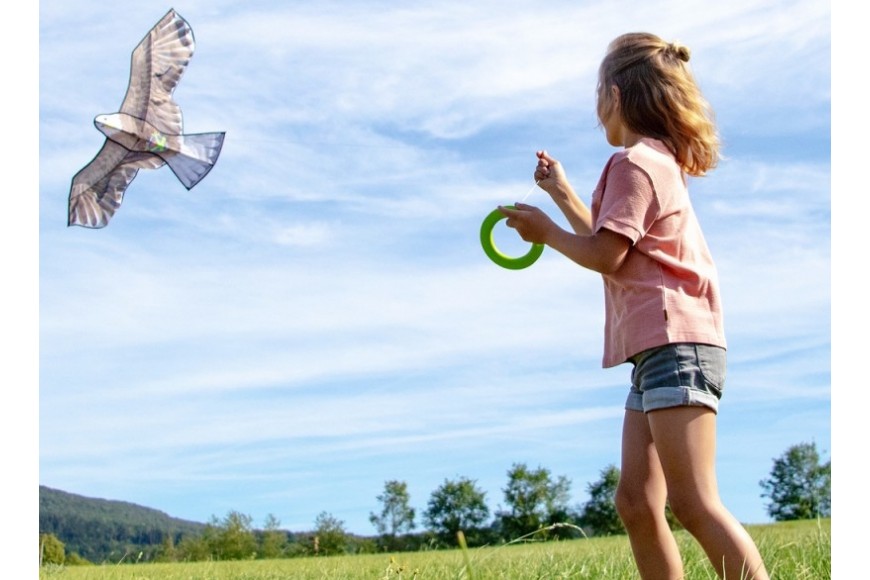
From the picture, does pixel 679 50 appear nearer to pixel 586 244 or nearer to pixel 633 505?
pixel 586 244

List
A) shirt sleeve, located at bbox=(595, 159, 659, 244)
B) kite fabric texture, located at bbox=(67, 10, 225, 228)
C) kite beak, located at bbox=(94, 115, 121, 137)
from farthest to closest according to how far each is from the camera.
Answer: kite fabric texture, located at bbox=(67, 10, 225, 228), kite beak, located at bbox=(94, 115, 121, 137), shirt sleeve, located at bbox=(595, 159, 659, 244)

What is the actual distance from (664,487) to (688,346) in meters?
0.48

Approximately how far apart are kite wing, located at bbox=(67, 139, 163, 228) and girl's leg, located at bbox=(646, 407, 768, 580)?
2.39m

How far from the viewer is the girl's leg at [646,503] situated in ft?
8.98

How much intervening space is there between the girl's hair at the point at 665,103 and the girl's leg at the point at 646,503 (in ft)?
2.74

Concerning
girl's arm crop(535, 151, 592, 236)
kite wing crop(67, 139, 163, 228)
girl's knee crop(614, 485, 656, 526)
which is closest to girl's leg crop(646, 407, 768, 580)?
girl's knee crop(614, 485, 656, 526)

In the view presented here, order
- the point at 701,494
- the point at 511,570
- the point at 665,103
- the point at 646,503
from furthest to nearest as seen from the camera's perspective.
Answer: the point at 511,570, the point at 665,103, the point at 646,503, the point at 701,494

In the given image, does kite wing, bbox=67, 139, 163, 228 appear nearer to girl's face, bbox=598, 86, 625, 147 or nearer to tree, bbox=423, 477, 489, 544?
girl's face, bbox=598, 86, 625, 147

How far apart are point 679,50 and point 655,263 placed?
76cm

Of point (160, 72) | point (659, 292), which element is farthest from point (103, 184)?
point (659, 292)

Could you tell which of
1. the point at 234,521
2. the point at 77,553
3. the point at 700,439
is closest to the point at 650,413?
the point at 700,439

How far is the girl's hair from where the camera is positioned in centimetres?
287

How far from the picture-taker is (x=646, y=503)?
272 cm
